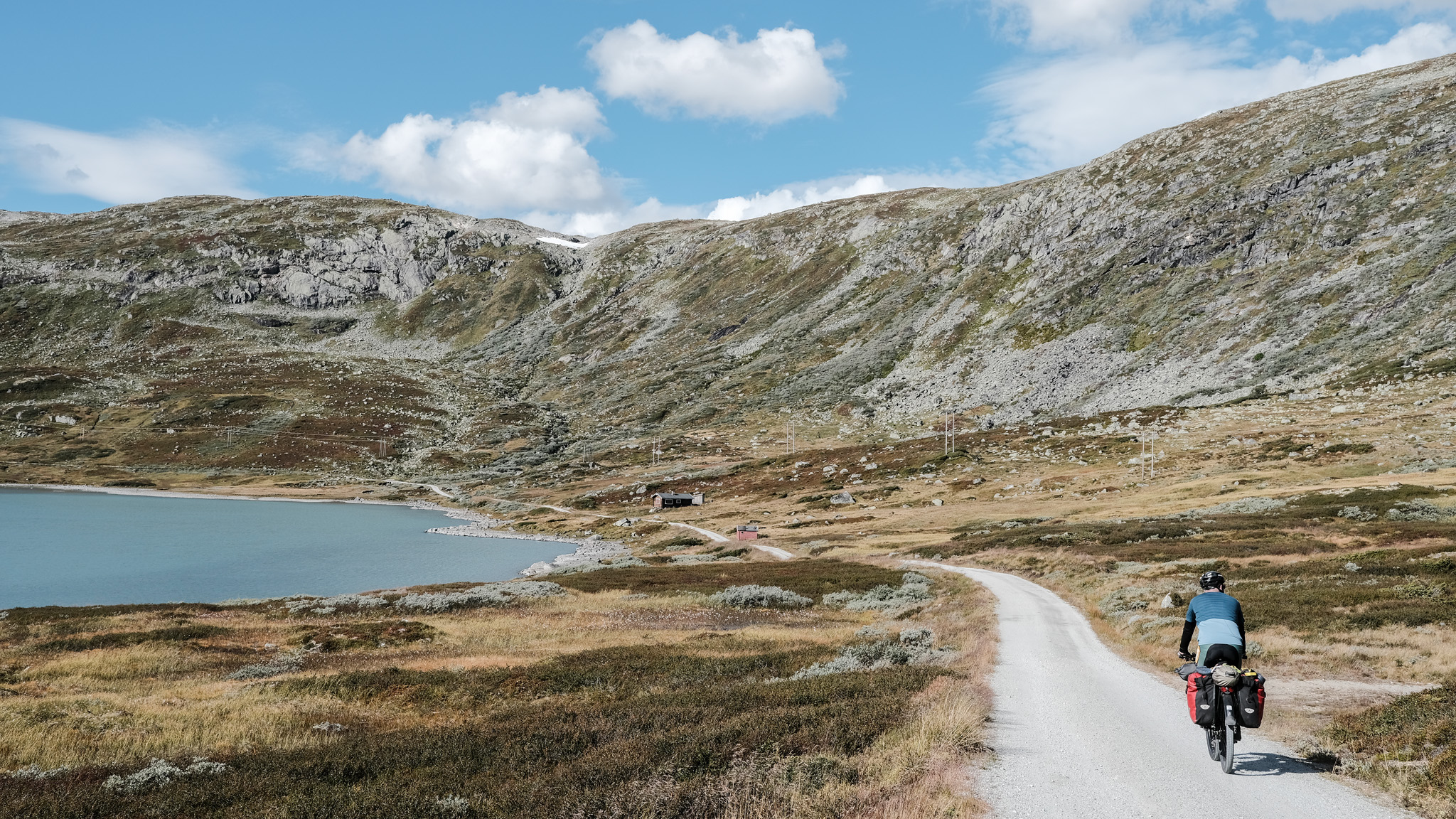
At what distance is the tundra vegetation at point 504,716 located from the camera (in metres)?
11.2

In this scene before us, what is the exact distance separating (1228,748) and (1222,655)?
144 cm

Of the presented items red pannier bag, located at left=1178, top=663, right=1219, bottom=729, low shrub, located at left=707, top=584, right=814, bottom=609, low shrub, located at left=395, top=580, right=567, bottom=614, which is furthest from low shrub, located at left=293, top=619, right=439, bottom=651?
red pannier bag, located at left=1178, top=663, right=1219, bottom=729

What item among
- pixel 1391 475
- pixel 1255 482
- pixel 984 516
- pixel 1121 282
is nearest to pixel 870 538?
pixel 984 516

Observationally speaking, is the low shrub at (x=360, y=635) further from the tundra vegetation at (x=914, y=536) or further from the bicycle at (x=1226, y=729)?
the bicycle at (x=1226, y=729)

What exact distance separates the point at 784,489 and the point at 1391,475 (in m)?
75.4

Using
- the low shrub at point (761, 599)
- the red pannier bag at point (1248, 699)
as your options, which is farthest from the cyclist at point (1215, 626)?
the low shrub at point (761, 599)

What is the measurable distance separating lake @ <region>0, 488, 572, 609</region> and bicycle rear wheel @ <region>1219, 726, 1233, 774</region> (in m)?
74.3

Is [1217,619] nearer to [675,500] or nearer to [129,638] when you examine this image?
[129,638]

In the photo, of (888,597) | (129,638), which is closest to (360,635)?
(129,638)

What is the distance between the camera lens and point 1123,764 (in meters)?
12.5

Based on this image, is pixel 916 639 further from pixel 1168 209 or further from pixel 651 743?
pixel 1168 209

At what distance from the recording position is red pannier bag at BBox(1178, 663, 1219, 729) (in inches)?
485

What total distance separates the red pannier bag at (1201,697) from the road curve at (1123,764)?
0.79 metres

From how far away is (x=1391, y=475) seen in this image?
71125 mm
